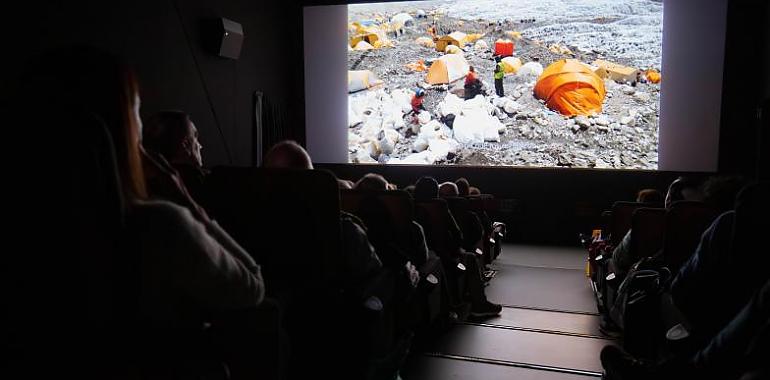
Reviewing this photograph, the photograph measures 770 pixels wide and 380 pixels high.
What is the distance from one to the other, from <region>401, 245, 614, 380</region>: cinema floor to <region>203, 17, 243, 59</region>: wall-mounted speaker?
3619mm

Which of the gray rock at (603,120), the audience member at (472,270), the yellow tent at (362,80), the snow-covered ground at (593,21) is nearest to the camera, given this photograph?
the audience member at (472,270)

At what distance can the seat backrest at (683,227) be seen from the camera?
2.49 m

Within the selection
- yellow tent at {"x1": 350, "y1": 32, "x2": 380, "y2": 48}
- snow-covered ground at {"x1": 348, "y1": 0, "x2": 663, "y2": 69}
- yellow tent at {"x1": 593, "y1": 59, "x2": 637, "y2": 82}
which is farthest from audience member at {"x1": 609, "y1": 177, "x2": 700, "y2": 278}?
yellow tent at {"x1": 350, "y1": 32, "x2": 380, "y2": 48}

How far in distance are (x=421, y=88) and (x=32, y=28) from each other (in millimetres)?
4258

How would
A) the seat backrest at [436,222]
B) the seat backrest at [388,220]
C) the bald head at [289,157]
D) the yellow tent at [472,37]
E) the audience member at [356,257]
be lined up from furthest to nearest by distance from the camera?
1. the yellow tent at [472,37]
2. the seat backrest at [436,222]
3. the seat backrest at [388,220]
4. the bald head at [289,157]
5. the audience member at [356,257]

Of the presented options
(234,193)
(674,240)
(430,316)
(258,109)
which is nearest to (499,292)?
(430,316)

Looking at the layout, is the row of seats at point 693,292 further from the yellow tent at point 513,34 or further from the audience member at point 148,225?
the yellow tent at point 513,34

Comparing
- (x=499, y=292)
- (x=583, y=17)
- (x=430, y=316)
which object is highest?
(x=583, y=17)

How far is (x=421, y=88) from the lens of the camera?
7.25 metres

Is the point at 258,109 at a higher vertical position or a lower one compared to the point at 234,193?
higher

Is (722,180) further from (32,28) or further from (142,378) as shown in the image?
(32,28)

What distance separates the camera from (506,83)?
6.96 metres

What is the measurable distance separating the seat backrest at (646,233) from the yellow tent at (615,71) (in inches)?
158

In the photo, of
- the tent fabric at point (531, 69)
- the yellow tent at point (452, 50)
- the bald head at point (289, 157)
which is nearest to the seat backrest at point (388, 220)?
the bald head at point (289, 157)
